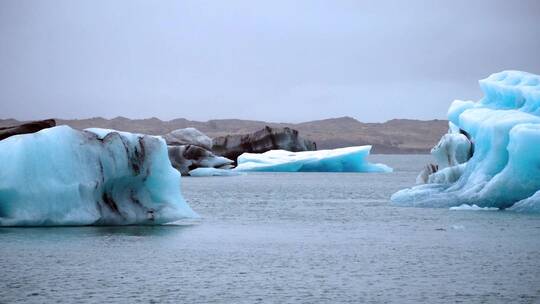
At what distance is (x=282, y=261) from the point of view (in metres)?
16.6

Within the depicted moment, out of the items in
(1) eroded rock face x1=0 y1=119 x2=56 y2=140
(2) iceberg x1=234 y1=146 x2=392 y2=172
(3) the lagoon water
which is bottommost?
(3) the lagoon water

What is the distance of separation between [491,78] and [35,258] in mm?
18668

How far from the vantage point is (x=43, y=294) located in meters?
13.0

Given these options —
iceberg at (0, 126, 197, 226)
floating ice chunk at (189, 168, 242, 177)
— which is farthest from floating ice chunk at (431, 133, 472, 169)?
floating ice chunk at (189, 168, 242, 177)

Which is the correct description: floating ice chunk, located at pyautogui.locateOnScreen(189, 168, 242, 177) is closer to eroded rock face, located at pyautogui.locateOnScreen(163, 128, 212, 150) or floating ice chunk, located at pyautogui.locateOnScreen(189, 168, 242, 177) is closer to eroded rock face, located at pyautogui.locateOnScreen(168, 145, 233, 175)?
eroded rock face, located at pyautogui.locateOnScreen(168, 145, 233, 175)

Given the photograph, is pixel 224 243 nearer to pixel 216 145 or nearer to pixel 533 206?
pixel 533 206

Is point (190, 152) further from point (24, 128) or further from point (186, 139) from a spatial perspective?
point (24, 128)

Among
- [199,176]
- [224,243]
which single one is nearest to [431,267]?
[224,243]

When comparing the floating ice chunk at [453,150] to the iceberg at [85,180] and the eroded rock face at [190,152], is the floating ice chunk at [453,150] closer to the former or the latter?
the iceberg at [85,180]

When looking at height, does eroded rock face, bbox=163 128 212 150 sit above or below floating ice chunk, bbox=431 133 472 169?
above

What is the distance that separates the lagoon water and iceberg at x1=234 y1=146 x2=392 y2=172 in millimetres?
Result: 32812

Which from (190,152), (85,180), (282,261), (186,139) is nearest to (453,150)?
(85,180)

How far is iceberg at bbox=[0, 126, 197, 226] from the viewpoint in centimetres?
1888

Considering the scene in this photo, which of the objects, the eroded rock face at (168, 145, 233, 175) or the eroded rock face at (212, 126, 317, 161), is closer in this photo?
the eroded rock face at (168, 145, 233, 175)
